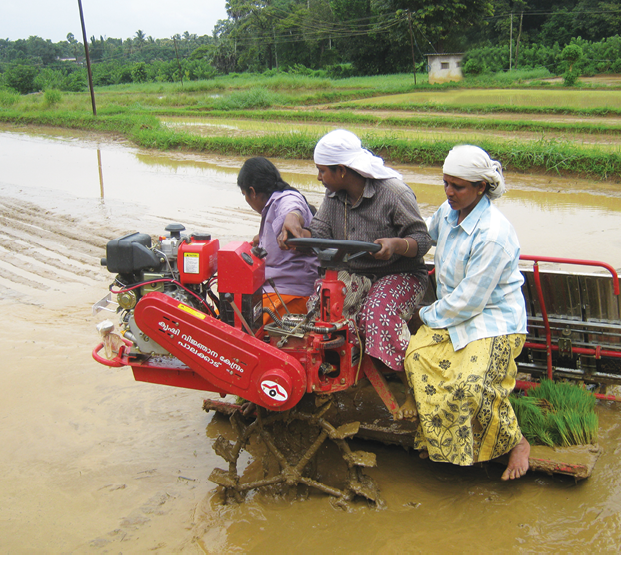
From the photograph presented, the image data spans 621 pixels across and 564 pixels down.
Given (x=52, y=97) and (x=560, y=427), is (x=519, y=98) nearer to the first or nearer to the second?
(x=560, y=427)

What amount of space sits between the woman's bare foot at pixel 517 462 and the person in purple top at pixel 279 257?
1.27 meters

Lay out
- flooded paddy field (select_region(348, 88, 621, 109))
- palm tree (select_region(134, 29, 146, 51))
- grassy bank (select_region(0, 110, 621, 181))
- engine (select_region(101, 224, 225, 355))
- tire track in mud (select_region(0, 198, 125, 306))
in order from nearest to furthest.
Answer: engine (select_region(101, 224, 225, 355)) → tire track in mud (select_region(0, 198, 125, 306)) → grassy bank (select_region(0, 110, 621, 181)) → flooded paddy field (select_region(348, 88, 621, 109)) → palm tree (select_region(134, 29, 146, 51))

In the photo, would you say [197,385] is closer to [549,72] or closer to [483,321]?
[483,321]

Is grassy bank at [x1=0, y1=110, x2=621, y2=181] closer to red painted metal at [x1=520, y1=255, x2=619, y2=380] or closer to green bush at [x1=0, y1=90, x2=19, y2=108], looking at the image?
red painted metal at [x1=520, y1=255, x2=619, y2=380]

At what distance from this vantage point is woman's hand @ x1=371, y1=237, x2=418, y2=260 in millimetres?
2484

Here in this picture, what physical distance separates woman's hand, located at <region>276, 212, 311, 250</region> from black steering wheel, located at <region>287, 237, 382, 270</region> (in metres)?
0.16

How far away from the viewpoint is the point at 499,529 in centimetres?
243

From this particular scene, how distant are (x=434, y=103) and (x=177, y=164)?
432 inches

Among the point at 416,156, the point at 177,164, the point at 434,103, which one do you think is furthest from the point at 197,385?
the point at 434,103

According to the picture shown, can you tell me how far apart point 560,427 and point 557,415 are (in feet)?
0.24

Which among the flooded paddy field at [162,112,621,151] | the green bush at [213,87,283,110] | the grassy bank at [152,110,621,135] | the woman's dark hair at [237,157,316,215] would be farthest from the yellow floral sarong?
the green bush at [213,87,283,110]

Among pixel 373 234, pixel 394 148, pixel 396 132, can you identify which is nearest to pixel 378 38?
pixel 396 132

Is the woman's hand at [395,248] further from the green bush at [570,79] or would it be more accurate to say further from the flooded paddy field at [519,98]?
the green bush at [570,79]

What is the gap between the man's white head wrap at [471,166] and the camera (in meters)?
2.36
